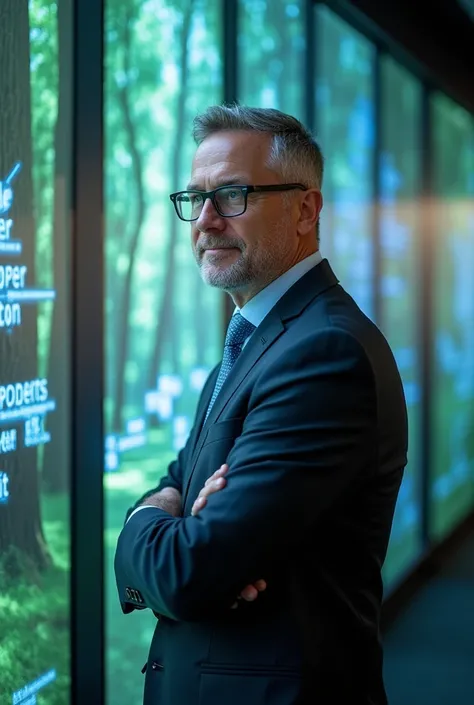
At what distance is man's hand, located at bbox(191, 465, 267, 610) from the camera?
1644mm

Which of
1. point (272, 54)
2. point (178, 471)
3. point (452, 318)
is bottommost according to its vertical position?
point (178, 471)

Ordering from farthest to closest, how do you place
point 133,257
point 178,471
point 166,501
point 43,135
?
1. point 133,257
2. point 43,135
3. point 178,471
4. point 166,501

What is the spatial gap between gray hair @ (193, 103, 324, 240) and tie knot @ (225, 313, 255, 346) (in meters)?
0.30

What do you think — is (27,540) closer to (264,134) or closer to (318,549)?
(318,549)

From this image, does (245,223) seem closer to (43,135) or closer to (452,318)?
(43,135)

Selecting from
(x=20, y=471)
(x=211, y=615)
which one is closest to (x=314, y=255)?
(x=211, y=615)

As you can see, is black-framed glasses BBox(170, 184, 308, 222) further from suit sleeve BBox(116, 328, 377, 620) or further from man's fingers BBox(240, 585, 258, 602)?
man's fingers BBox(240, 585, 258, 602)

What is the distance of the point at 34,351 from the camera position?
246 centimetres

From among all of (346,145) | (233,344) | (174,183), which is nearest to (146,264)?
(174,183)

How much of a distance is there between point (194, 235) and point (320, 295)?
0.32m

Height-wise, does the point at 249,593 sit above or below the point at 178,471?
below

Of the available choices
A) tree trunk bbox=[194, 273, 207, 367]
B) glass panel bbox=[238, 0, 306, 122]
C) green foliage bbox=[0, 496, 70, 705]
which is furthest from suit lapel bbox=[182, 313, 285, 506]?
glass panel bbox=[238, 0, 306, 122]

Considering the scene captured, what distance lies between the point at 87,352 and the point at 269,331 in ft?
3.14

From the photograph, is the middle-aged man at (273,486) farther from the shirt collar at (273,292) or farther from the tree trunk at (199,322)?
the tree trunk at (199,322)
